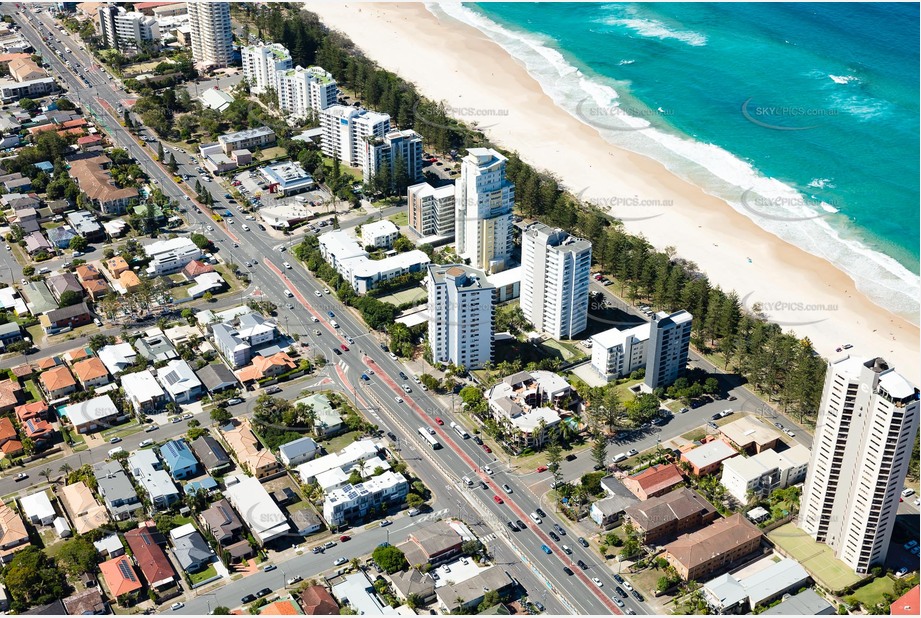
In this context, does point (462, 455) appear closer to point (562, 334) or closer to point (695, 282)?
point (562, 334)

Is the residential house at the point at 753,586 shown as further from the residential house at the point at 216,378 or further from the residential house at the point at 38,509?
the residential house at the point at 38,509

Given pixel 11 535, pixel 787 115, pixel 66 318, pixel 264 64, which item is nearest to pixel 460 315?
pixel 66 318

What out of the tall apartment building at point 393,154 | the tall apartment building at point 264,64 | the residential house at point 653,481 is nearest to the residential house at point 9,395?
the tall apartment building at point 393,154

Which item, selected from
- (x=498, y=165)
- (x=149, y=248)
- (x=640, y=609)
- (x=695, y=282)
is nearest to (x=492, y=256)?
(x=498, y=165)

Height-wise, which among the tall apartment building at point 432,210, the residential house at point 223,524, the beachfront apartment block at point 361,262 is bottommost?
the residential house at point 223,524

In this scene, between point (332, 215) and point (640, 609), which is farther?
point (332, 215)
